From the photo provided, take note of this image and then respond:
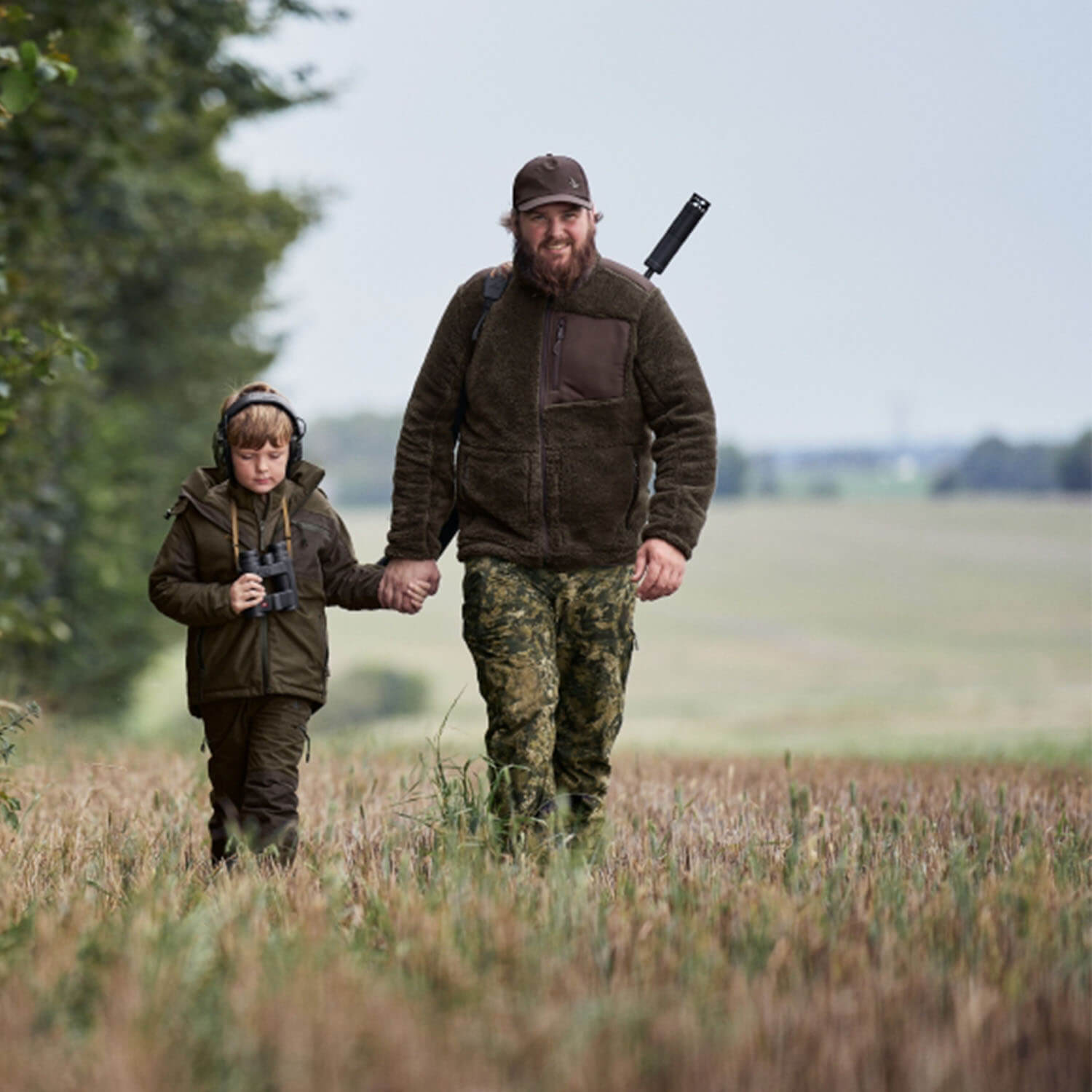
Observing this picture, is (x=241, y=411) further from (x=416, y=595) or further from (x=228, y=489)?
(x=416, y=595)

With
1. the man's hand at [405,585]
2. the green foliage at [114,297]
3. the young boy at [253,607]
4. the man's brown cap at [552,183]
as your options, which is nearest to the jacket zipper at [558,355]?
the man's brown cap at [552,183]

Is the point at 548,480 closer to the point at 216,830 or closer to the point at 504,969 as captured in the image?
the point at 216,830

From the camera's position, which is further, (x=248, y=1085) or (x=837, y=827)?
(x=837, y=827)

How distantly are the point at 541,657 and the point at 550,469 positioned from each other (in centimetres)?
66

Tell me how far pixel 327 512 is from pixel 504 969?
2.62 m

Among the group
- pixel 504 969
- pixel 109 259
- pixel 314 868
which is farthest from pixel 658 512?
pixel 109 259

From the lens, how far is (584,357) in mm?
5645

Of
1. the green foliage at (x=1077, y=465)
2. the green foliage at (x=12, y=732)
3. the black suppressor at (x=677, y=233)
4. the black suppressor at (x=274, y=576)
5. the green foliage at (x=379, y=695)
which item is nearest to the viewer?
the green foliage at (x=12, y=732)

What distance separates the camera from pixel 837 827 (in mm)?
5664

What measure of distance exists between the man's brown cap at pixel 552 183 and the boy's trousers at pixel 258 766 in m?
1.91

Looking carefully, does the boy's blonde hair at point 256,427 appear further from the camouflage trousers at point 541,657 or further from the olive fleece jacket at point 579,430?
the camouflage trousers at point 541,657

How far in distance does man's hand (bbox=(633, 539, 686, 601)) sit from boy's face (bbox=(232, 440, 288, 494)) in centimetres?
128

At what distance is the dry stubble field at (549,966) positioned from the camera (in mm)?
2789

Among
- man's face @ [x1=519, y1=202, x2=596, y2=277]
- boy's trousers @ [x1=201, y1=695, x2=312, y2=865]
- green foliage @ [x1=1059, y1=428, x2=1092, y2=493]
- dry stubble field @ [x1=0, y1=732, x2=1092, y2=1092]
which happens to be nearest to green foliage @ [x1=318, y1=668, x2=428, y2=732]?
green foliage @ [x1=1059, y1=428, x2=1092, y2=493]
